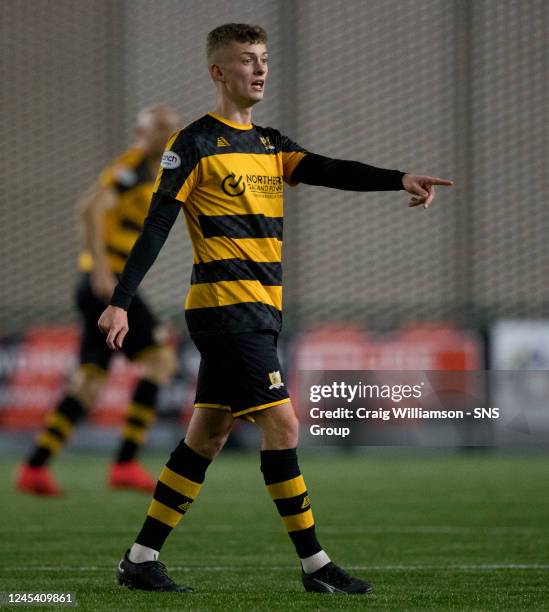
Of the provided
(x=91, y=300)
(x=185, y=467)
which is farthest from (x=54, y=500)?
(x=185, y=467)

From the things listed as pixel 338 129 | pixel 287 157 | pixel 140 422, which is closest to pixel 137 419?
pixel 140 422

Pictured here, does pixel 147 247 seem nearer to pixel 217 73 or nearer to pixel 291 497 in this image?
pixel 217 73

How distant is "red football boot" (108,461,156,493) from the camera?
7.45 m

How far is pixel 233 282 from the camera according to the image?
3750 mm

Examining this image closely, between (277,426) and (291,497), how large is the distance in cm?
21

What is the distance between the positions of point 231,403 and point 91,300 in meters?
4.04

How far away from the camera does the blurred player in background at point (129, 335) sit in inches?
293

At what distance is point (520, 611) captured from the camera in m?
3.32

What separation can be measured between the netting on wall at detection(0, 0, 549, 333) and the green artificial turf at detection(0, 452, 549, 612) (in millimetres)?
5280

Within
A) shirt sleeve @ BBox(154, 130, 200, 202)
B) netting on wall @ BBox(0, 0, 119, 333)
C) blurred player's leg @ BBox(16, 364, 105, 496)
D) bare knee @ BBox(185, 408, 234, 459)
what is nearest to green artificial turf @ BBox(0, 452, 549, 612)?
blurred player's leg @ BBox(16, 364, 105, 496)

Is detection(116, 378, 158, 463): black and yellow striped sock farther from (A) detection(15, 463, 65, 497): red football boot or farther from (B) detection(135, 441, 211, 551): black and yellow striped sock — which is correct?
(B) detection(135, 441, 211, 551): black and yellow striped sock

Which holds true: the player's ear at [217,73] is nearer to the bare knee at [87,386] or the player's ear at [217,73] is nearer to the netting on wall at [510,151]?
the bare knee at [87,386]

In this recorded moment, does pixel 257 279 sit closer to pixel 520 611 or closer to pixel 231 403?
pixel 231 403

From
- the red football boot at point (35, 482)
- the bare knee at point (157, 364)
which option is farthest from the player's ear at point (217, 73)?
the red football boot at point (35, 482)
